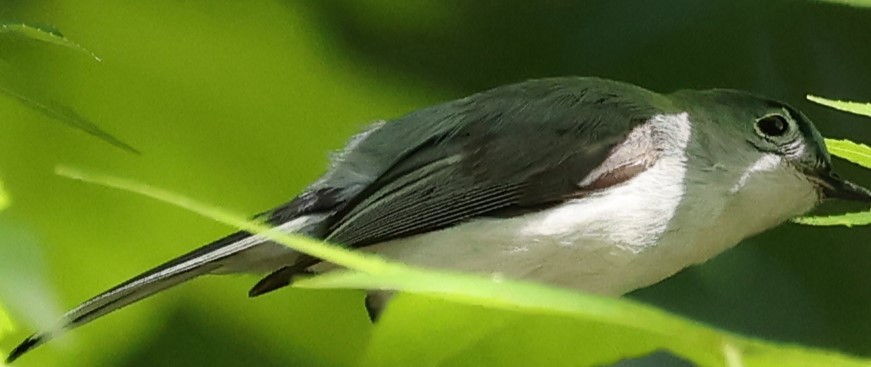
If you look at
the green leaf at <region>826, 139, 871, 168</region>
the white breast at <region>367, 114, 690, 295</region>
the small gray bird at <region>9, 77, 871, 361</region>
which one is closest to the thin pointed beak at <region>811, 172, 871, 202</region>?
the small gray bird at <region>9, 77, 871, 361</region>

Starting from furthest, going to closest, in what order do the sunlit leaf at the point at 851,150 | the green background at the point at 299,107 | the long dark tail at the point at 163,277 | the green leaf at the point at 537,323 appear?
the green background at the point at 299,107 < the long dark tail at the point at 163,277 < the sunlit leaf at the point at 851,150 < the green leaf at the point at 537,323

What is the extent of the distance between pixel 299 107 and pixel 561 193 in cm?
44

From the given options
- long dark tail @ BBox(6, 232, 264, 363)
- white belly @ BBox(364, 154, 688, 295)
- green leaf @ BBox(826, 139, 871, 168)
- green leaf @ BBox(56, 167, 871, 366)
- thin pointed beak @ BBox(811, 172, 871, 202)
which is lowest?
thin pointed beak @ BBox(811, 172, 871, 202)

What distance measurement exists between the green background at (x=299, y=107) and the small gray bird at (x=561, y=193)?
0.27m

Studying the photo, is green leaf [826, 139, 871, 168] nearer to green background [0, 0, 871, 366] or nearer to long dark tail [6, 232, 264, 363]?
long dark tail [6, 232, 264, 363]

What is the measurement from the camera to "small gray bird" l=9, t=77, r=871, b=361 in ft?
2.04

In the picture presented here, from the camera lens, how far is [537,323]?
0.32 metres

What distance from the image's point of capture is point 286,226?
657mm

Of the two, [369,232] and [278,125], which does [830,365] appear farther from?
[278,125]

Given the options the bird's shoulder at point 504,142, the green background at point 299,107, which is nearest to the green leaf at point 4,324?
the bird's shoulder at point 504,142

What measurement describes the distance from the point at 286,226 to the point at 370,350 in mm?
328

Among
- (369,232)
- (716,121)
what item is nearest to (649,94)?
(716,121)

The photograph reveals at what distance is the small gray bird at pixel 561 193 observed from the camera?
0.62 meters

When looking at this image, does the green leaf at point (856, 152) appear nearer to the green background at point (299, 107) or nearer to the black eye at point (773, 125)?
the black eye at point (773, 125)
